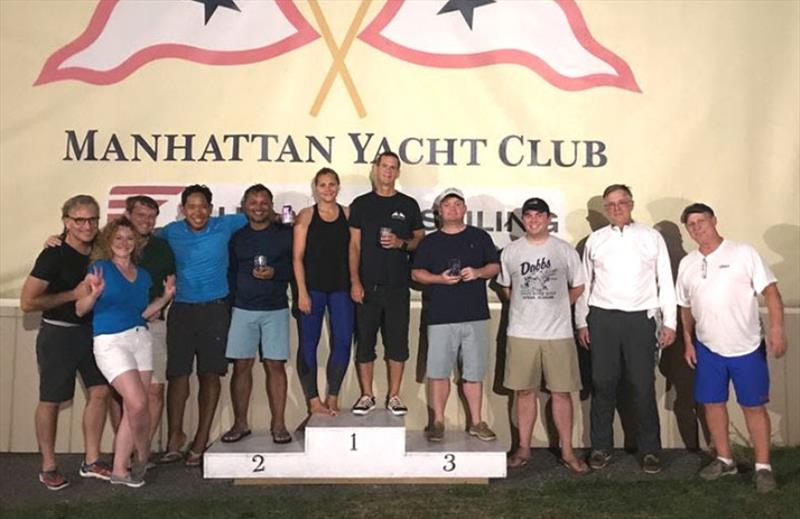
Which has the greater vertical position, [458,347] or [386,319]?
[386,319]

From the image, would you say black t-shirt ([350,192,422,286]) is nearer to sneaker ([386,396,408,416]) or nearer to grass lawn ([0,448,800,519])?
sneaker ([386,396,408,416])

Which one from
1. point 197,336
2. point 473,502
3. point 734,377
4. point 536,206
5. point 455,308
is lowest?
point 473,502

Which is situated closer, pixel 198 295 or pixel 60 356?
pixel 60 356

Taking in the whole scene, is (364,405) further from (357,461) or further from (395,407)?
(357,461)

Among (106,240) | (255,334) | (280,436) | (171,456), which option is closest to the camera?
(106,240)

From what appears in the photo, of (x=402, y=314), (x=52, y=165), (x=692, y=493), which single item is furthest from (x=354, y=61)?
(x=692, y=493)

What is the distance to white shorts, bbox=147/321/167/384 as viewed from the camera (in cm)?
402

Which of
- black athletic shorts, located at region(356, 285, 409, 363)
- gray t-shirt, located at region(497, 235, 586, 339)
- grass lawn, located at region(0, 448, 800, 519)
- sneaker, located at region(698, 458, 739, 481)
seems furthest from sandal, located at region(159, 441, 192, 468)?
sneaker, located at region(698, 458, 739, 481)

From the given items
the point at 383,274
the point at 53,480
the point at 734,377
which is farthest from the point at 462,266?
the point at 53,480

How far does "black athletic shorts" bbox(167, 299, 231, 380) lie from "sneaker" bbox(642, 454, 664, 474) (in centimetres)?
266

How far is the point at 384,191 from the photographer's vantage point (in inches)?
163

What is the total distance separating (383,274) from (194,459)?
166 centimetres

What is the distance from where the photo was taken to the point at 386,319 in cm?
407

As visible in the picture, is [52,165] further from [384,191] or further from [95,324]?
[384,191]
